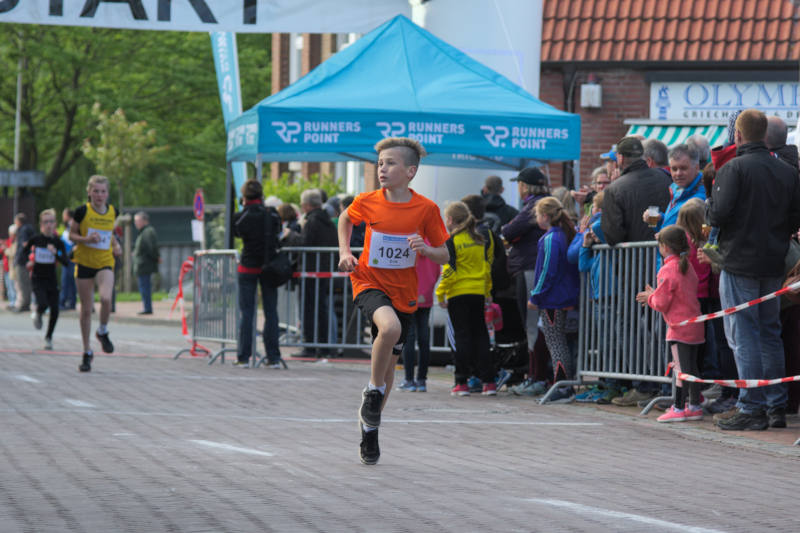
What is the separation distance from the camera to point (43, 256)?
62.0 ft

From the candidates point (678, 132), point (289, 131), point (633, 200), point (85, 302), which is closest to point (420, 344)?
point (633, 200)

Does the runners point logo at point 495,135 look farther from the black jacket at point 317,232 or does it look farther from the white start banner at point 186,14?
the white start banner at point 186,14

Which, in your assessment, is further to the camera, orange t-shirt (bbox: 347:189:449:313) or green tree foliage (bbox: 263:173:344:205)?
green tree foliage (bbox: 263:173:344:205)

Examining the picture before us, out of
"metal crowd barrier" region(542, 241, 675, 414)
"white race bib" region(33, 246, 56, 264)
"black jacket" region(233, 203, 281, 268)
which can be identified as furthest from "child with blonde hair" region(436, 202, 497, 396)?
"white race bib" region(33, 246, 56, 264)

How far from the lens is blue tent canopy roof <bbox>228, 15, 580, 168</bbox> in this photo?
14.3 m

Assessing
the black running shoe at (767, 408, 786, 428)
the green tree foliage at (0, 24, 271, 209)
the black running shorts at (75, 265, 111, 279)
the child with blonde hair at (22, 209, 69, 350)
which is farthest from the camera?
the green tree foliage at (0, 24, 271, 209)

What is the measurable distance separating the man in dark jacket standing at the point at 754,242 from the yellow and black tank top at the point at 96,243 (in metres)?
6.74

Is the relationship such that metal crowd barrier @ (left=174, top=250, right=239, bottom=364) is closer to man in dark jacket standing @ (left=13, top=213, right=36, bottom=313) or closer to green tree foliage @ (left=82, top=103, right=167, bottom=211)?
man in dark jacket standing @ (left=13, top=213, right=36, bottom=313)

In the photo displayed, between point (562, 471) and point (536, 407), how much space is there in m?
3.91

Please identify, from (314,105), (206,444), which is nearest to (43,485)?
(206,444)

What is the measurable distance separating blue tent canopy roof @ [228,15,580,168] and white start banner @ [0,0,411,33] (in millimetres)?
674

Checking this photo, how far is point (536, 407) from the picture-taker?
11.4m

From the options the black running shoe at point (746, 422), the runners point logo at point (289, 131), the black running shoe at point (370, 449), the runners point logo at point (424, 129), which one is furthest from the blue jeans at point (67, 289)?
the black running shoe at point (370, 449)

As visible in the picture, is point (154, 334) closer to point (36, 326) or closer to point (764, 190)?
point (36, 326)
